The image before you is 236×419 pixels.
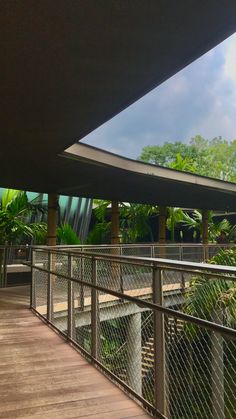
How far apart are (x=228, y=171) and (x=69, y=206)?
1076 inches

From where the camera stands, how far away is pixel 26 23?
3.48m

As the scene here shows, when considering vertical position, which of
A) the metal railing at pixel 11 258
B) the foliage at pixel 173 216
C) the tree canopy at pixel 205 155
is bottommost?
the metal railing at pixel 11 258

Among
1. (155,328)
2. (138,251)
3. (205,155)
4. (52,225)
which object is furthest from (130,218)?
(205,155)

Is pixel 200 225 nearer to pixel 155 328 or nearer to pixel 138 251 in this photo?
pixel 138 251

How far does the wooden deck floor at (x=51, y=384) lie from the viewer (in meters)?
3.52

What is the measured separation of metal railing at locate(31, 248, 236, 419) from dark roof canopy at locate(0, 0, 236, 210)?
175 centimetres

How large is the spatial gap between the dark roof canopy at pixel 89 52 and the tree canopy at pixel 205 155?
108 ft

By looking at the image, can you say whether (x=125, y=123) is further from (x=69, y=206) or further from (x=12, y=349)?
(x=12, y=349)

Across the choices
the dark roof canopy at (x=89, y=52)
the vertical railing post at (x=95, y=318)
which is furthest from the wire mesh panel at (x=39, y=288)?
the vertical railing post at (x=95, y=318)

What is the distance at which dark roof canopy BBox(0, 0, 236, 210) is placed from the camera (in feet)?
11.0

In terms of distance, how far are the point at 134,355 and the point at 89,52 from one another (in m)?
3.25

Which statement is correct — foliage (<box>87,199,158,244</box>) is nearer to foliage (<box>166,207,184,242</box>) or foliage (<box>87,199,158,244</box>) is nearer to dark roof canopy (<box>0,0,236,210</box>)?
foliage (<box>166,207,184,242</box>)

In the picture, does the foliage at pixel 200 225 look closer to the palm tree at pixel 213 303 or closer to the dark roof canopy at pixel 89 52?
the palm tree at pixel 213 303

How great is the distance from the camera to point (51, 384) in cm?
419
